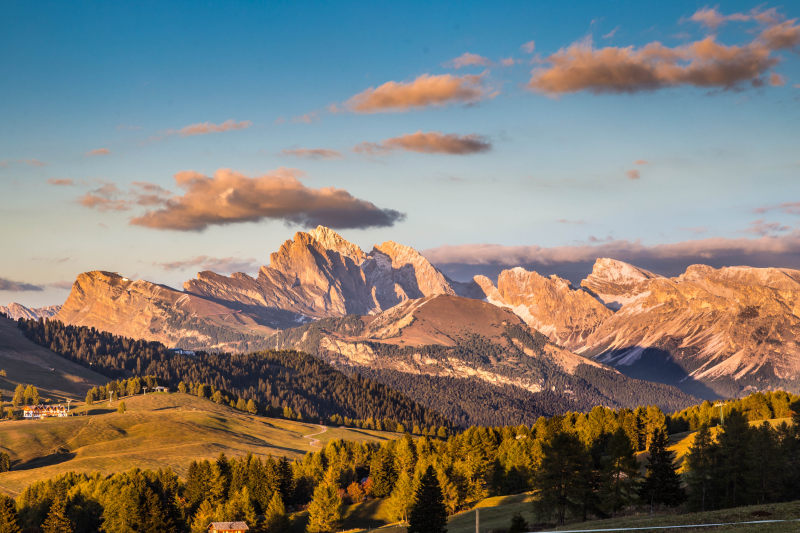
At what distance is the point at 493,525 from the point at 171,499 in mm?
73175


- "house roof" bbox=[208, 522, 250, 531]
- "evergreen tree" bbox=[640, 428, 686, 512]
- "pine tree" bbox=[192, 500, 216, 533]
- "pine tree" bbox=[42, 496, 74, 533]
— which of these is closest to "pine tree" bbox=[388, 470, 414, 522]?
"house roof" bbox=[208, 522, 250, 531]

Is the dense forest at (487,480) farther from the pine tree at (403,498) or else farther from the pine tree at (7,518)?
the pine tree at (7,518)

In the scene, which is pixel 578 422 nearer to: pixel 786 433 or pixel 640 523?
pixel 786 433

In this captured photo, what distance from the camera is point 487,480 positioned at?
15812 cm

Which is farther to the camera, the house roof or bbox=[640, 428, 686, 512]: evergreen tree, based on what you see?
the house roof

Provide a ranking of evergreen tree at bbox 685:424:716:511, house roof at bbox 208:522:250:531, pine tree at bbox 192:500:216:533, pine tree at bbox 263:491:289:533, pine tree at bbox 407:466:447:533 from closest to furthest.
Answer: pine tree at bbox 407:466:447:533, evergreen tree at bbox 685:424:716:511, house roof at bbox 208:522:250:531, pine tree at bbox 192:500:216:533, pine tree at bbox 263:491:289:533

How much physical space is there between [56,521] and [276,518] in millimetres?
38446

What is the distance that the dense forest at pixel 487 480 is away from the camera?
9594 cm

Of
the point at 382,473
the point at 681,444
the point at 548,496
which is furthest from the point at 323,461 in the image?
the point at 548,496

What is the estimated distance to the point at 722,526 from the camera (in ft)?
211

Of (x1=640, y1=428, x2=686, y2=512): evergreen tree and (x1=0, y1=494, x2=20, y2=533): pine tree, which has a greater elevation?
(x1=640, y1=428, x2=686, y2=512): evergreen tree

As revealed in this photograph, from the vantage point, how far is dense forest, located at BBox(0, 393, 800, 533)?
9594cm

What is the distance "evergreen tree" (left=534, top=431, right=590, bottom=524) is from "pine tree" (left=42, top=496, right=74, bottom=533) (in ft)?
278

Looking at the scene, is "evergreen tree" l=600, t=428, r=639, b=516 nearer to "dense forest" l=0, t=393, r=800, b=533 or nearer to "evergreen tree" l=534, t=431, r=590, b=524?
"dense forest" l=0, t=393, r=800, b=533
